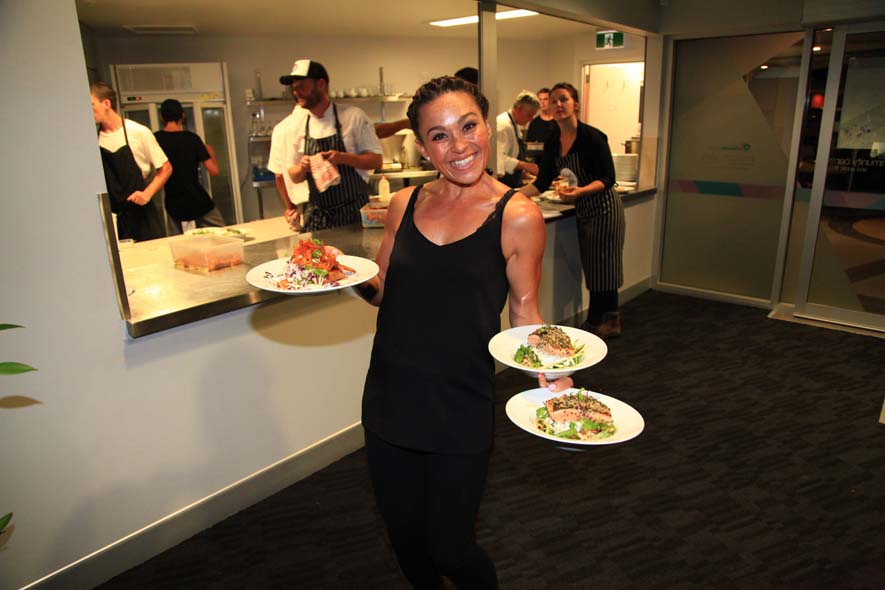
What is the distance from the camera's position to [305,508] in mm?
2475

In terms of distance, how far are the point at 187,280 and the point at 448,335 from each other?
1.50 m

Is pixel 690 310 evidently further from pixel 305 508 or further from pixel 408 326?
pixel 408 326

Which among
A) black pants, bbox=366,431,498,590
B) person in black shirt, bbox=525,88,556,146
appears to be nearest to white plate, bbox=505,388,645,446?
black pants, bbox=366,431,498,590

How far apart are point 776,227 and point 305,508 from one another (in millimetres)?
3899

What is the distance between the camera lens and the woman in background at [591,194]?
3674 mm

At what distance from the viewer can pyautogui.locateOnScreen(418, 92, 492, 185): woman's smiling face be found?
4.62 feet

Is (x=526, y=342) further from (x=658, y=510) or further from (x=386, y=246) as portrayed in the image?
(x=658, y=510)

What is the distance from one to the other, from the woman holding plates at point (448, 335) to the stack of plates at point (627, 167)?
383 centimetres

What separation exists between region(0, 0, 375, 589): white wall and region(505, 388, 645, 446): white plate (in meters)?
1.30

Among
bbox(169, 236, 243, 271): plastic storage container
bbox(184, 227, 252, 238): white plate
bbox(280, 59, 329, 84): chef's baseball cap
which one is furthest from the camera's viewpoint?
bbox(280, 59, 329, 84): chef's baseball cap

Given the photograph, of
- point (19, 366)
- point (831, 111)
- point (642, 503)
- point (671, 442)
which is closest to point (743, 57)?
point (831, 111)

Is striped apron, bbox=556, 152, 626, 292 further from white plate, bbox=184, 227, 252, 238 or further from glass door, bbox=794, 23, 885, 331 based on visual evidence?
white plate, bbox=184, 227, 252, 238

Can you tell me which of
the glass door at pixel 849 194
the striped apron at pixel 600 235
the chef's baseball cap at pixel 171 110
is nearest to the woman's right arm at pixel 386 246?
the striped apron at pixel 600 235

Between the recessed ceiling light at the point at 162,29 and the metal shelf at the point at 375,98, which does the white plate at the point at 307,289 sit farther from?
the metal shelf at the point at 375,98
